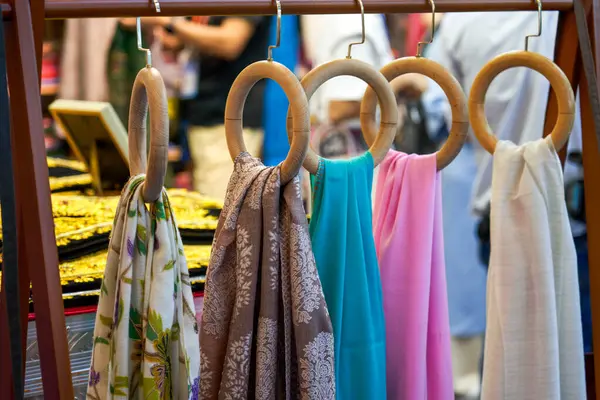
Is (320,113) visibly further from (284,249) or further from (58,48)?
(284,249)

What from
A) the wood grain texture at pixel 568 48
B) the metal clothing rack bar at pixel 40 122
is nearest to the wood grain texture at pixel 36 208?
the metal clothing rack bar at pixel 40 122

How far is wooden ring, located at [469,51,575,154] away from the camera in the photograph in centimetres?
101

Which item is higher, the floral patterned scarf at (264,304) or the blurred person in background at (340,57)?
the blurred person in background at (340,57)

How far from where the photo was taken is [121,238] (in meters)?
0.97

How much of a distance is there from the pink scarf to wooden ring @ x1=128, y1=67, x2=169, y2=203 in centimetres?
34

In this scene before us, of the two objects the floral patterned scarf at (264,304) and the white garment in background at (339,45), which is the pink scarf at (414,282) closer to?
the floral patterned scarf at (264,304)

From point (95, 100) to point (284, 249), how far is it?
2.06ft

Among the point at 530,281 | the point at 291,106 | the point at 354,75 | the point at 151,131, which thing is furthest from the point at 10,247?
the point at 530,281

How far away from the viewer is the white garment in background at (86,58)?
132cm

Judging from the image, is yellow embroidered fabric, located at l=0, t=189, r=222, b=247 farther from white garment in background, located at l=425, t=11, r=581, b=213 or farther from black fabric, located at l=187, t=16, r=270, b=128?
white garment in background, located at l=425, t=11, r=581, b=213

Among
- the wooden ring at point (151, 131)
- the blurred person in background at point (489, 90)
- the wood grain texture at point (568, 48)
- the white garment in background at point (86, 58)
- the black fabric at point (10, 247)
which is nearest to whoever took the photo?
the black fabric at point (10, 247)

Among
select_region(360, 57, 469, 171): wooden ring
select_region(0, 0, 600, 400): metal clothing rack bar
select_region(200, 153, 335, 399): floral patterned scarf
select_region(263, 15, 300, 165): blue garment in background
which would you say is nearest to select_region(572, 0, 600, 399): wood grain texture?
select_region(0, 0, 600, 400): metal clothing rack bar

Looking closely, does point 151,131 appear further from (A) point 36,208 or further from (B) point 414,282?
(B) point 414,282

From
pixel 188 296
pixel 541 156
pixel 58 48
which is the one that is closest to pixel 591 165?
pixel 541 156
